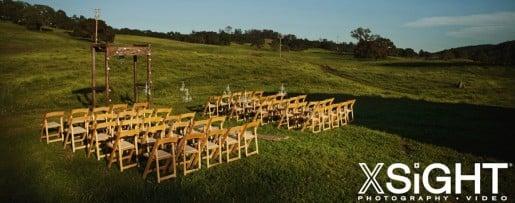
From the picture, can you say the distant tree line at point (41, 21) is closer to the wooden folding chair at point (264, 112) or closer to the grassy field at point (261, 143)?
the grassy field at point (261, 143)

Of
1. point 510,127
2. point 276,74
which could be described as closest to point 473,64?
point 276,74

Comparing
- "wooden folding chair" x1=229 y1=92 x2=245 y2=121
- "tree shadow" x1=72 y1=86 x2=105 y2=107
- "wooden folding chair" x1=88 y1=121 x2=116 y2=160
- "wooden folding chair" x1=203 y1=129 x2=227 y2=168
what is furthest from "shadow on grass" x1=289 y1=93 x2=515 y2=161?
"tree shadow" x1=72 y1=86 x2=105 y2=107

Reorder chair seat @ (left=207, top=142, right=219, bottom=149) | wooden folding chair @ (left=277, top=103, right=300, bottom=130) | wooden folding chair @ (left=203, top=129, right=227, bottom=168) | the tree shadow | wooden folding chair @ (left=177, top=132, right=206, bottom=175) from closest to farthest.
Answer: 1. wooden folding chair @ (left=177, top=132, right=206, bottom=175)
2. wooden folding chair @ (left=203, top=129, right=227, bottom=168)
3. chair seat @ (left=207, top=142, right=219, bottom=149)
4. wooden folding chair @ (left=277, top=103, right=300, bottom=130)
5. the tree shadow

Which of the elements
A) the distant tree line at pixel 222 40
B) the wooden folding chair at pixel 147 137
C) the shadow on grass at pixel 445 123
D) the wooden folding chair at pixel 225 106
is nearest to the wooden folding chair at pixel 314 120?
the shadow on grass at pixel 445 123

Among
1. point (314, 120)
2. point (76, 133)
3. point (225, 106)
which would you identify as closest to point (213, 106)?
point (225, 106)

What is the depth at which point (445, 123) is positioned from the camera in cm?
1995

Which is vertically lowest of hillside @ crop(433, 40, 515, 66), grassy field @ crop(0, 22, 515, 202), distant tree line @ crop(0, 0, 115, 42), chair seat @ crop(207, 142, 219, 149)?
grassy field @ crop(0, 22, 515, 202)

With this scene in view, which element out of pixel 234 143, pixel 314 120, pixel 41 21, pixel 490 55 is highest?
pixel 41 21

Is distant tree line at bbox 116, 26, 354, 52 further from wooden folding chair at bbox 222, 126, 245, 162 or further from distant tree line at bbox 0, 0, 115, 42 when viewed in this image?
wooden folding chair at bbox 222, 126, 245, 162

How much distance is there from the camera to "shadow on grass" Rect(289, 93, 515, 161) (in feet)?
49.3

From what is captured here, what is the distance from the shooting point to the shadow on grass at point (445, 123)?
1503cm

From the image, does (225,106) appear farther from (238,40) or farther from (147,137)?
(238,40)

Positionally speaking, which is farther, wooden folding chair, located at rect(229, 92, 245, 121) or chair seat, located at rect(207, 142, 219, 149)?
wooden folding chair, located at rect(229, 92, 245, 121)

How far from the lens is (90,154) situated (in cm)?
1196
